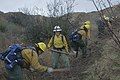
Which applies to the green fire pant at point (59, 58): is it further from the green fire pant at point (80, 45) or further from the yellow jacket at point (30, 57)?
the yellow jacket at point (30, 57)

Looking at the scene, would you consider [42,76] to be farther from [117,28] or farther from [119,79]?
[117,28]

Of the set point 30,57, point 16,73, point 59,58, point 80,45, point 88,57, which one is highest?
point 30,57

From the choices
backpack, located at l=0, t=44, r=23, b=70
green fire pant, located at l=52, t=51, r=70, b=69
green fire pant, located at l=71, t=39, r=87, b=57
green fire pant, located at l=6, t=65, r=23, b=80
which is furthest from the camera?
green fire pant, located at l=71, t=39, r=87, b=57

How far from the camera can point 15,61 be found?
9.08 m

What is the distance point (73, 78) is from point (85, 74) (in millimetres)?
538

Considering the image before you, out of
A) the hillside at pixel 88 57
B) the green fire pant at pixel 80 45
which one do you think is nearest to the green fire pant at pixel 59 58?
the hillside at pixel 88 57

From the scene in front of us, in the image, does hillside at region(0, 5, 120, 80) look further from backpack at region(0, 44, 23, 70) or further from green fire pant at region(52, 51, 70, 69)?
backpack at region(0, 44, 23, 70)

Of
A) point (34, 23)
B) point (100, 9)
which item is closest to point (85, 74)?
point (100, 9)

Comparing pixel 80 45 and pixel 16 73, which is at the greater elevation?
pixel 16 73

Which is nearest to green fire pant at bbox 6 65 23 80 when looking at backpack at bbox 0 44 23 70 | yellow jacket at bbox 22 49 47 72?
backpack at bbox 0 44 23 70

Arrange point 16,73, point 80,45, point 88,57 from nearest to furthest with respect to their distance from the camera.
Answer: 1. point 16,73
2. point 80,45
3. point 88,57

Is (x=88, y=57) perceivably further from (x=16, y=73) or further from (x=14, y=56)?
(x=14, y=56)

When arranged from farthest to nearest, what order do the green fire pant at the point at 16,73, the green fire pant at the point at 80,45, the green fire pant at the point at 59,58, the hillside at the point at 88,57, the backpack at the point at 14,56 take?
the green fire pant at the point at 80,45
the green fire pant at the point at 59,58
the hillside at the point at 88,57
the green fire pant at the point at 16,73
the backpack at the point at 14,56

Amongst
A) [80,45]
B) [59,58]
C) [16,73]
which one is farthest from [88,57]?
[16,73]
